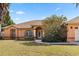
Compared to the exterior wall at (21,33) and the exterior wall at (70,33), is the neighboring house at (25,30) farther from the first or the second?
the exterior wall at (70,33)

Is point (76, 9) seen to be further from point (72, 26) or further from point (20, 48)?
point (20, 48)

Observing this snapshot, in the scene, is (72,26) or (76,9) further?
(72,26)

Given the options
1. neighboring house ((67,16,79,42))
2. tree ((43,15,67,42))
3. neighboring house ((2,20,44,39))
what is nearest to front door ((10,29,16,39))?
neighboring house ((2,20,44,39))

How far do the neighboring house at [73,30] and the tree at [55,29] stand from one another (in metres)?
0.14

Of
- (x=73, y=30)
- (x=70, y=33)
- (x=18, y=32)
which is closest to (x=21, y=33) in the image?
(x=18, y=32)

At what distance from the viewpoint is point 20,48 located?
10297mm

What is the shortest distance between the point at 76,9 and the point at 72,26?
1.14 metres

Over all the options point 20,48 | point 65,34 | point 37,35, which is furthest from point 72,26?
point 20,48

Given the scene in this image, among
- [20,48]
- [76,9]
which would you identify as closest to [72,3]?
[76,9]

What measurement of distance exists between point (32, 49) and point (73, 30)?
159 centimetres

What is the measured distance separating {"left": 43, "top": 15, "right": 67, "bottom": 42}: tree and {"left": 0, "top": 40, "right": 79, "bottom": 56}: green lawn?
503 millimetres

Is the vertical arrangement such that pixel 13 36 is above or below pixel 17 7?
below

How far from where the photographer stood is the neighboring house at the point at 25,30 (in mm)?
10578

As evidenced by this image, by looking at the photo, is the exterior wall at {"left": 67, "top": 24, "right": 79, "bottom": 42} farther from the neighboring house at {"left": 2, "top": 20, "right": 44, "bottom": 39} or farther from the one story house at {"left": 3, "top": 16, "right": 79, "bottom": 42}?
the neighboring house at {"left": 2, "top": 20, "right": 44, "bottom": 39}
